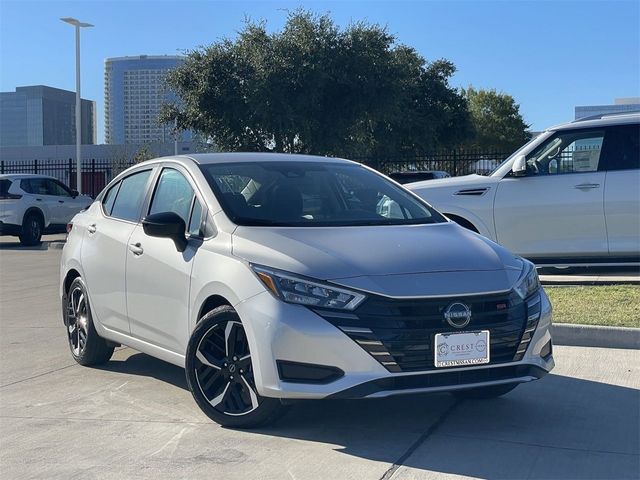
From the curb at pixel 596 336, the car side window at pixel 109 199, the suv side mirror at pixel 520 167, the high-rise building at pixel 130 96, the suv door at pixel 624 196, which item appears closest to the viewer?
the car side window at pixel 109 199

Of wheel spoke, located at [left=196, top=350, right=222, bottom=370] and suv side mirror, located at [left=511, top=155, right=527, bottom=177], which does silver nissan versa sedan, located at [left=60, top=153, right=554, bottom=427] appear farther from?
suv side mirror, located at [left=511, top=155, right=527, bottom=177]

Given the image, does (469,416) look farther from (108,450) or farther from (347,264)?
(108,450)

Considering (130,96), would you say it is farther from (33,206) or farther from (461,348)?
(461,348)

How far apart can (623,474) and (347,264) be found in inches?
70.5

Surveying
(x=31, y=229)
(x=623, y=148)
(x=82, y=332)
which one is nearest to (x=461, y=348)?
(x=82, y=332)

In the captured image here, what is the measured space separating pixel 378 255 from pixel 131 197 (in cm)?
263

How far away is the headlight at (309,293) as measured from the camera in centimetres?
443

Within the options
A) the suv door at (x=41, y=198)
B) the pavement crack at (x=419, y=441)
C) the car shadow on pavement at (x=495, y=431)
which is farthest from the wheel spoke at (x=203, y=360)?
the suv door at (x=41, y=198)

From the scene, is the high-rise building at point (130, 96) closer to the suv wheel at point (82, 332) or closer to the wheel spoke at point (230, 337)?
the suv wheel at point (82, 332)

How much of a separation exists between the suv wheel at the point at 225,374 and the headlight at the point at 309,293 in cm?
39

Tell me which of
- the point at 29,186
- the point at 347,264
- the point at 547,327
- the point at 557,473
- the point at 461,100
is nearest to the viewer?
the point at 557,473

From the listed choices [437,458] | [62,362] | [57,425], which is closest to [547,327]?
[437,458]

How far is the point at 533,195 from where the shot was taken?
32.0 ft

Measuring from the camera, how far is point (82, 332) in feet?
22.3
